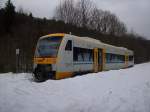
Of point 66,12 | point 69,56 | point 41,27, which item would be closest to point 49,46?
point 69,56

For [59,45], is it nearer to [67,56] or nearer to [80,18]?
[67,56]

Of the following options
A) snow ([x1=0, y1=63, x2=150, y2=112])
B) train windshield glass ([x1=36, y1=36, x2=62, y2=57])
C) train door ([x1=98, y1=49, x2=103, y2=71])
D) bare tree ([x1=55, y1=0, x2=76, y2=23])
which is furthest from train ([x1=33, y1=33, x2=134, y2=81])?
bare tree ([x1=55, y1=0, x2=76, y2=23])

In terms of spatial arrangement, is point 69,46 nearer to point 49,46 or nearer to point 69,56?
point 69,56

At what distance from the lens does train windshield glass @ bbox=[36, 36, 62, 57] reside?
15.5 metres

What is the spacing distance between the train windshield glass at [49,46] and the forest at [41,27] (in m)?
9.92

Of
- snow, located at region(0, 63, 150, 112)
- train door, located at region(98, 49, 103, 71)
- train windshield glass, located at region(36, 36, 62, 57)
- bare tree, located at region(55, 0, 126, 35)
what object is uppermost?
bare tree, located at region(55, 0, 126, 35)

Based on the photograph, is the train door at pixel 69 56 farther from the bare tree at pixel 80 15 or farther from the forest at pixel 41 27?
the bare tree at pixel 80 15

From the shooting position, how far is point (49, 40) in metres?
16.2

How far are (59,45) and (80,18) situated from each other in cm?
5346

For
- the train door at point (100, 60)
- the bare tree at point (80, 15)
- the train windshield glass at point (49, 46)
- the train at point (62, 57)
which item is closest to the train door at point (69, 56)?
the train at point (62, 57)

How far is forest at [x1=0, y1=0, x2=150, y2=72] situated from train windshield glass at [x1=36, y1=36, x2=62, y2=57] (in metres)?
9.92

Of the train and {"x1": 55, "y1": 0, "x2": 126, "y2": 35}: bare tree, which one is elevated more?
{"x1": 55, "y1": 0, "x2": 126, "y2": 35}: bare tree

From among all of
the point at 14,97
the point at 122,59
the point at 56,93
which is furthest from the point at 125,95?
the point at 122,59

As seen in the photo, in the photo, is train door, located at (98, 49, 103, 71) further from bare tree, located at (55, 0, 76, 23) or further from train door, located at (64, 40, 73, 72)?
bare tree, located at (55, 0, 76, 23)
